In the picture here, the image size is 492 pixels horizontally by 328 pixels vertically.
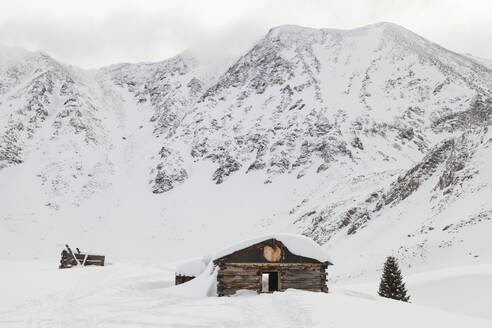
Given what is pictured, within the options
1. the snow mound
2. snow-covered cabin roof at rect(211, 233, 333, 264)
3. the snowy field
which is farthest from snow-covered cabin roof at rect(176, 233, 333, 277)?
the snow mound

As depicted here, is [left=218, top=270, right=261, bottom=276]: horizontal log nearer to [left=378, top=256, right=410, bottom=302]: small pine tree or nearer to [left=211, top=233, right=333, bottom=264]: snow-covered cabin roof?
[left=211, top=233, right=333, bottom=264]: snow-covered cabin roof

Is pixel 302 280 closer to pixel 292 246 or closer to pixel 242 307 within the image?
pixel 292 246

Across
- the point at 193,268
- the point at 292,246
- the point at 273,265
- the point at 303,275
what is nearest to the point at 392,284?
the point at 303,275

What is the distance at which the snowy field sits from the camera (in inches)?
382

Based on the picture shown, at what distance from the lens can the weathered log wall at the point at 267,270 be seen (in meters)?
16.2

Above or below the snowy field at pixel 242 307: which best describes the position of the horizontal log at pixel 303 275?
above

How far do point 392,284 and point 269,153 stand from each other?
1699 inches

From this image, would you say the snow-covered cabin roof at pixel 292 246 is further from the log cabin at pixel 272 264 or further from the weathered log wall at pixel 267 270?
the weathered log wall at pixel 267 270

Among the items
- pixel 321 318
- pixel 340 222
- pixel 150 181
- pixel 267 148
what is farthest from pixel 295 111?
pixel 321 318

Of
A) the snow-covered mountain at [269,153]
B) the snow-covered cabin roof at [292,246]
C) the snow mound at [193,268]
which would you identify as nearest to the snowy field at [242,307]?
the snow-covered cabin roof at [292,246]

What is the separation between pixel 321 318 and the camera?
980cm

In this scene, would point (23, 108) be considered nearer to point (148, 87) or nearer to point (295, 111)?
point (148, 87)

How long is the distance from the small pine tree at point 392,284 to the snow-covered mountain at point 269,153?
15.9ft

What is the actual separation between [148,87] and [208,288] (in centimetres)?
8513
